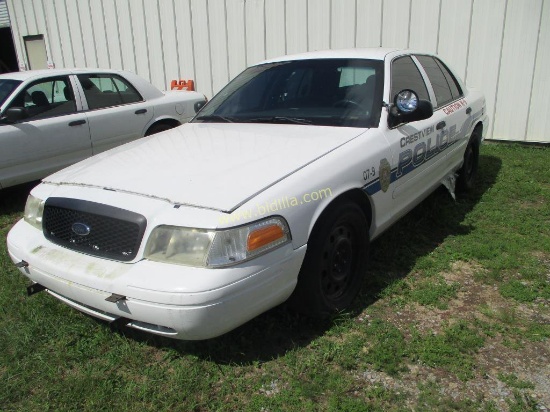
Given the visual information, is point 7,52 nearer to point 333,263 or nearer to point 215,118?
point 215,118

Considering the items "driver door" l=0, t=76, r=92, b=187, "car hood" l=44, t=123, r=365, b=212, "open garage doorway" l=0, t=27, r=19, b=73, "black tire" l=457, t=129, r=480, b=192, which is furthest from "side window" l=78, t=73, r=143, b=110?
"open garage doorway" l=0, t=27, r=19, b=73

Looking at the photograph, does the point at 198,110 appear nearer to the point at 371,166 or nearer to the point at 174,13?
the point at 371,166

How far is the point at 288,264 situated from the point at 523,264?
7.30 feet

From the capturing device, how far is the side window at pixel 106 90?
6.01m

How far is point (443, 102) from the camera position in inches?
172

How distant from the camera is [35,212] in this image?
293cm

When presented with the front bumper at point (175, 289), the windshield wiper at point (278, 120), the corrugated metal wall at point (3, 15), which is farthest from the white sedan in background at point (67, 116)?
the corrugated metal wall at point (3, 15)

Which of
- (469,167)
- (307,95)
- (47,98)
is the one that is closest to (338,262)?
(307,95)

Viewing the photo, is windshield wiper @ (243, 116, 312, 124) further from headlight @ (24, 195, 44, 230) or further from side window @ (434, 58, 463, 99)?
side window @ (434, 58, 463, 99)

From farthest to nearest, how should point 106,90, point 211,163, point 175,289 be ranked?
point 106,90 < point 211,163 < point 175,289

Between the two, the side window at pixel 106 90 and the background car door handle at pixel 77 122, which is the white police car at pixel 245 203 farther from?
the side window at pixel 106 90

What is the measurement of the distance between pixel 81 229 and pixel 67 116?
11.9ft

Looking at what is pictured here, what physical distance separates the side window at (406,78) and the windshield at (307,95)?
0.15 meters

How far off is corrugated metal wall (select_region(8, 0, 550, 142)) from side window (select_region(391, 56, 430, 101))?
12.5 feet
